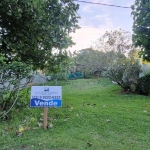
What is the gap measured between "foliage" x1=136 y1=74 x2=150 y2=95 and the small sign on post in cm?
529

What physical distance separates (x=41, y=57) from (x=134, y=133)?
123 inches

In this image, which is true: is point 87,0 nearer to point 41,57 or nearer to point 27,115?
point 41,57

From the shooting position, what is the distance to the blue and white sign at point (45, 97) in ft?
12.0

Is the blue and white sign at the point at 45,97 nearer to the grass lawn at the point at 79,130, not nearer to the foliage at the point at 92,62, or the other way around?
the grass lawn at the point at 79,130

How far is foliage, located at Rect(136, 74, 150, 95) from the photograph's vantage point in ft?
25.6

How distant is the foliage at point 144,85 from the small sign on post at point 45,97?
208 inches

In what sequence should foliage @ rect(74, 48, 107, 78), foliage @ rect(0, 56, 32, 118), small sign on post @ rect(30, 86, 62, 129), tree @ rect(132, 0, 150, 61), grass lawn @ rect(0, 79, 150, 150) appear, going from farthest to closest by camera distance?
1. foliage @ rect(74, 48, 107, 78)
2. tree @ rect(132, 0, 150, 61)
3. small sign on post @ rect(30, 86, 62, 129)
4. foliage @ rect(0, 56, 32, 118)
5. grass lawn @ rect(0, 79, 150, 150)

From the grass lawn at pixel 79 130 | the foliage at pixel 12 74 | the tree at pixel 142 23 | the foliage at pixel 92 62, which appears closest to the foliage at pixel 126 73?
the foliage at pixel 92 62

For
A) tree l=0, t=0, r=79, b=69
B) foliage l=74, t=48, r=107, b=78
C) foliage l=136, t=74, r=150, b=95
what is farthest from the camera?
foliage l=74, t=48, r=107, b=78

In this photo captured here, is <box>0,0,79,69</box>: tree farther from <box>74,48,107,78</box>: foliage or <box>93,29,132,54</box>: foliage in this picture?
<box>93,29,132,54</box>: foliage

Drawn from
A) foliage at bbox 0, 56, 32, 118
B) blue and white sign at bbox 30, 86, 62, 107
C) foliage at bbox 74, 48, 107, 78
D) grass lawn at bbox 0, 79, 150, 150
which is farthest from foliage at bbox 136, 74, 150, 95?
foliage at bbox 0, 56, 32, 118

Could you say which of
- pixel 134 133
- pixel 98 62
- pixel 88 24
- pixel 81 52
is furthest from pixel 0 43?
pixel 81 52

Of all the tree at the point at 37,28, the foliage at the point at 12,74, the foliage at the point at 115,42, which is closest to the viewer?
the foliage at the point at 12,74

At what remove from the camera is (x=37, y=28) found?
174 inches
